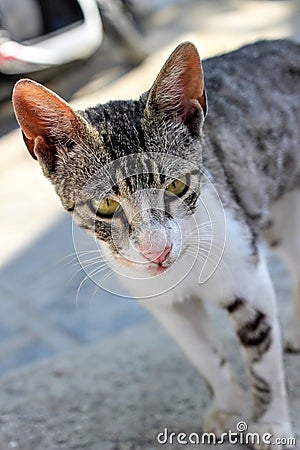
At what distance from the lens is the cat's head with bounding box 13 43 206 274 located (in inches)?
80.1

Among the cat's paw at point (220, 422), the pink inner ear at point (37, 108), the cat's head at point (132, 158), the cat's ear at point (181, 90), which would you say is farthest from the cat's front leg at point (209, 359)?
the pink inner ear at point (37, 108)

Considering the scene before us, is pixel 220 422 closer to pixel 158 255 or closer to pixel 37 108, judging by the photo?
pixel 158 255

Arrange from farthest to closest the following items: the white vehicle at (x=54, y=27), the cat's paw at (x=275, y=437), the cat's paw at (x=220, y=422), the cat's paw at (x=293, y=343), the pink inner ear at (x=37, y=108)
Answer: the white vehicle at (x=54, y=27), the cat's paw at (x=293, y=343), the cat's paw at (x=220, y=422), the cat's paw at (x=275, y=437), the pink inner ear at (x=37, y=108)

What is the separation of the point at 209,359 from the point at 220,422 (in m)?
0.23

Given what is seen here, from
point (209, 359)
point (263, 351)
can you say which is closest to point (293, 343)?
point (209, 359)

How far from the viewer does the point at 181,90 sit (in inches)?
84.0

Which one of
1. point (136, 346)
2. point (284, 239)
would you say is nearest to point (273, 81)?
point (284, 239)

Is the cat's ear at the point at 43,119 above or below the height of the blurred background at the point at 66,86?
above

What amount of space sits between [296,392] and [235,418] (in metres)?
0.29

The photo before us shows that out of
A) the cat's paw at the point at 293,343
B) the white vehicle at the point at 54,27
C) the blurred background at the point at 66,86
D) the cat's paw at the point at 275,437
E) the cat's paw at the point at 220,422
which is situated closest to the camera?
the cat's paw at the point at 275,437

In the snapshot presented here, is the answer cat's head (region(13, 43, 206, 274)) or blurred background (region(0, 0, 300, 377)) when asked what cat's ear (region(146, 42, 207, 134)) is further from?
blurred background (region(0, 0, 300, 377))

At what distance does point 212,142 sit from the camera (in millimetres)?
2664

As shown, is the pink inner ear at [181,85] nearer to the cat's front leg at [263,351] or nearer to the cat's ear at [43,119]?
the cat's ear at [43,119]

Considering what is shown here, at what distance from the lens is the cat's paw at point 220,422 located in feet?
9.14
